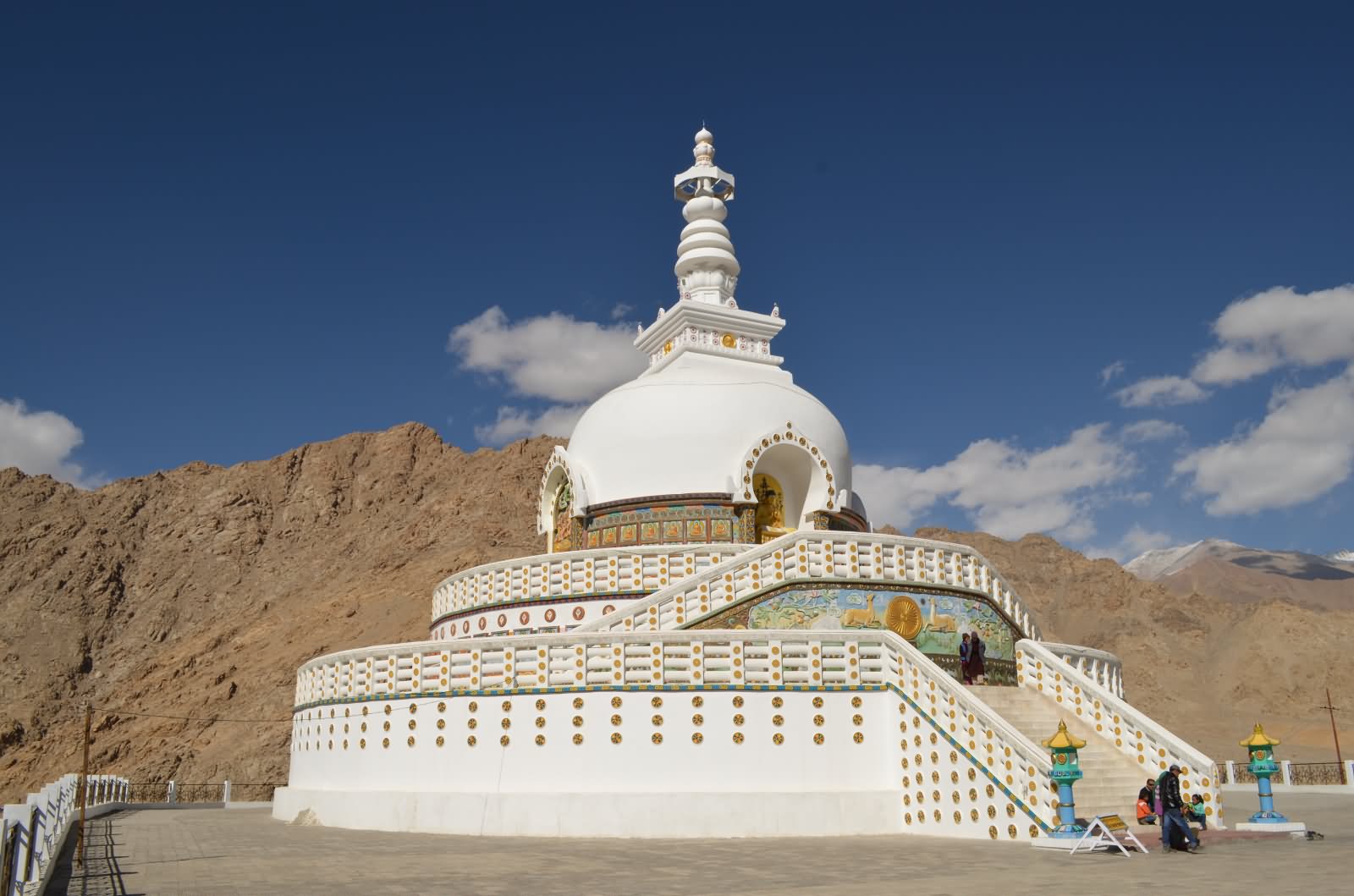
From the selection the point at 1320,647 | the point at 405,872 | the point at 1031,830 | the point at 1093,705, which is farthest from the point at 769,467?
the point at 1320,647

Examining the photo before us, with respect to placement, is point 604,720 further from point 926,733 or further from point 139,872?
point 139,872

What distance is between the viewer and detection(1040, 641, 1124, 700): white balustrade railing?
20453mm

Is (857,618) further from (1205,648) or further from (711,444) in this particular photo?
(1205,648)

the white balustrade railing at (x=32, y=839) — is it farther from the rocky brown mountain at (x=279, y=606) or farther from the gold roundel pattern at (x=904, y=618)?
the rocky brown mountain at (x=279, y=606)

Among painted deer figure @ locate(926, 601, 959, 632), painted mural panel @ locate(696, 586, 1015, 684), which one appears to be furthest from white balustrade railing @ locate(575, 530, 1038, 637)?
painted deer figure @ locate(926, 601, 959, 632)

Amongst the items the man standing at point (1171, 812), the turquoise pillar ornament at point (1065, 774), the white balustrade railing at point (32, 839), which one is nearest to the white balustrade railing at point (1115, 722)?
the man standing at point (1171, 812)

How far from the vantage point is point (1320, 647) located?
63969 millimetres

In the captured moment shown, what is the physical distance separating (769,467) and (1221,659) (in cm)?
5259

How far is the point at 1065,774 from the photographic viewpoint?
1295cm

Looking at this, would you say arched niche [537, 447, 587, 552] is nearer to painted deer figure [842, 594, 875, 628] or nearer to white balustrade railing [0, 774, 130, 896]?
painted deer figure [842, 594, 875, 628]

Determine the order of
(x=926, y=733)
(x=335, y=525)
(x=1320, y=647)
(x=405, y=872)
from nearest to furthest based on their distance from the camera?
1. (x=405, y=872)
2. (x=926, y=733)
3. (x=1320, y=647)
4. (x=335, y=525)

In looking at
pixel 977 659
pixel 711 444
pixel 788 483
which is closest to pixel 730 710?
pixel 977 659

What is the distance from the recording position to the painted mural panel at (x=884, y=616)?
17.9 metres

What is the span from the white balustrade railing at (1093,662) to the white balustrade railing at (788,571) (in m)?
2.69
